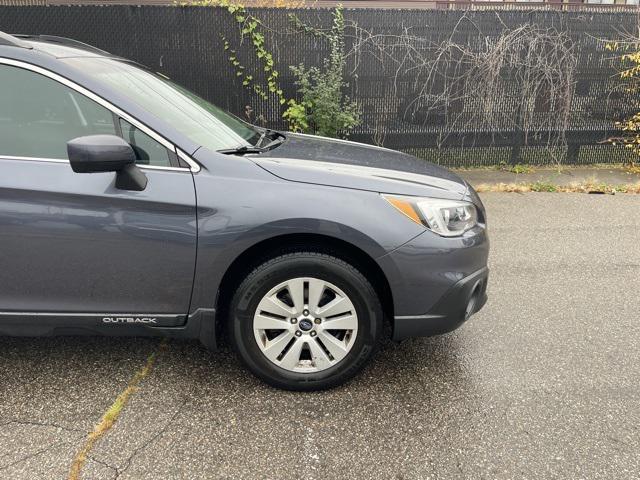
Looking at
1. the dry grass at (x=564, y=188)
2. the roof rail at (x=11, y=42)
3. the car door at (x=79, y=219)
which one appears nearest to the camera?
the car door at (x=79, y=219)

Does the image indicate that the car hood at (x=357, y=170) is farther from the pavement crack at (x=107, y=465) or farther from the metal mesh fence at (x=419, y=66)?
the metal mesh fence at (x=419, y=66)

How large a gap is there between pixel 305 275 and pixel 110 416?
1.17 meters

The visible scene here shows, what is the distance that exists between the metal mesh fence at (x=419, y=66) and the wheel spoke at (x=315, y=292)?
17.6 ft

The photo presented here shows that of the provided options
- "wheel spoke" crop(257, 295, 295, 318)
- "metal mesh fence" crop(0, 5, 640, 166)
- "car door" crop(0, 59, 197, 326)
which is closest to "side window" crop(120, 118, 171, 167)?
"car door" crop(0, 59, 197, 326)

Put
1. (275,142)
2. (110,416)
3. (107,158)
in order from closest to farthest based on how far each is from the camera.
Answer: (107,158)
(110,416)
(275,142)

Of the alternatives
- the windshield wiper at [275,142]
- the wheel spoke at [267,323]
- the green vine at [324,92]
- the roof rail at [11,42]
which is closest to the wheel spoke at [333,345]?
the wheel spoke at [267,323]

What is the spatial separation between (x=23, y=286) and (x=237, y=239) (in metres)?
1.07

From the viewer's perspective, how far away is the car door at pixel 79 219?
246 cm

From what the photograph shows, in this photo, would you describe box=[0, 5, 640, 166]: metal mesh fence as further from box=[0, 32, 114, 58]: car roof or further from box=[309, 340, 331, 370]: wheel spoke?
box=[309, 340, 331, 370]: wheel spoke

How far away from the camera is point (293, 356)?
106 inches

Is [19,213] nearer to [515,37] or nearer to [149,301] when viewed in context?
[149,301]

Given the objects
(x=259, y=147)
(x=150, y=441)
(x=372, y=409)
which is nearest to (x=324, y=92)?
(x=259, y=147)

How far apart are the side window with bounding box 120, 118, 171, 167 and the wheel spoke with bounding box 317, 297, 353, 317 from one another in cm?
104

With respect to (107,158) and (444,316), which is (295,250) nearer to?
(444,316)
